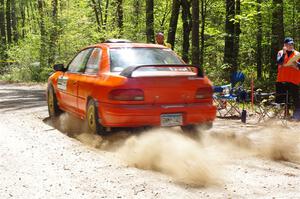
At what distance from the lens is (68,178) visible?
4.94 metres

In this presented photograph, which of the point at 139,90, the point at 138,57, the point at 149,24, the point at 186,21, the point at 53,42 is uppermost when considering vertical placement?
the point at 186,21

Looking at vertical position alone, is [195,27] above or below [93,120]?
above

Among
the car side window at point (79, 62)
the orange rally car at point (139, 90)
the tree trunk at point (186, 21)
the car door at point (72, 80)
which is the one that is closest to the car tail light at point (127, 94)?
the orange rally car at point (139, 90)

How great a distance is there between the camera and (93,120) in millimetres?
7117

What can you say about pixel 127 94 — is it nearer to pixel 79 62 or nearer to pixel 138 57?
pixel 138 57

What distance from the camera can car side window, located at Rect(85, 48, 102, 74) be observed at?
7.48 metres

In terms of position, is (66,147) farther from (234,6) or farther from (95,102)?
(234,6)

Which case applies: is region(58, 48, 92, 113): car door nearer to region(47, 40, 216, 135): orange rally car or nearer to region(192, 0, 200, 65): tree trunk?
region(47, 40, 216, 135): orange rally car

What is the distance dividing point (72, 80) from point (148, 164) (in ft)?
10.9

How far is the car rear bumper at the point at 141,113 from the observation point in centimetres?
652

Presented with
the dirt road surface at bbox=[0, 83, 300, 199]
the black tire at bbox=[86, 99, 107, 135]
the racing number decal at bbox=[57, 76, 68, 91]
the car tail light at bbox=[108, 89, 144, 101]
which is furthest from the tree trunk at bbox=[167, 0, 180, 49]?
the car tail light at bbox=[108, 89, 144, 101]

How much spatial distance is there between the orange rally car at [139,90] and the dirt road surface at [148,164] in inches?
13.7

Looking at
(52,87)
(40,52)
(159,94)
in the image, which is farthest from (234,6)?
(159,94)

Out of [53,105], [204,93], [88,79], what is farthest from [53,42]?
[204,93]
